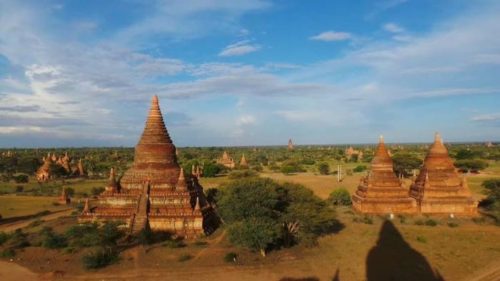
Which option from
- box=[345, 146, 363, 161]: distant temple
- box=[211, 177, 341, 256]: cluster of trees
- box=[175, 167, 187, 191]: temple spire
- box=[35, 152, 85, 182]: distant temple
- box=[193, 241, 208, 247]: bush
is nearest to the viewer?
box=[211, 177, 341, 256]: cluster of trees

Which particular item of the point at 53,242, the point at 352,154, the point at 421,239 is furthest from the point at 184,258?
the point at 352,154

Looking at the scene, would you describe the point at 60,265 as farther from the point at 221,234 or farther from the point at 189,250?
the point at 221,234

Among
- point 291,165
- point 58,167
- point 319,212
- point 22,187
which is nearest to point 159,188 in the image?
point 319,212

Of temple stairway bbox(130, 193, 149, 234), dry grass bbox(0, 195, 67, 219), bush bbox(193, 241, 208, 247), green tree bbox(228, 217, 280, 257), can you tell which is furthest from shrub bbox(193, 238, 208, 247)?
dry grass bbox(0, 195, 67, 219)

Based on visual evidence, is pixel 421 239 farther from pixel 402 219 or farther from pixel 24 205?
pixel 24 205

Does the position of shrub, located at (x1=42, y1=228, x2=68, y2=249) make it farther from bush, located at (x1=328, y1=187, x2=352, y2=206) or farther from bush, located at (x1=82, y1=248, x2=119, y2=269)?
bush, located at (x1=328, y1=187, x2=352, y2=206)

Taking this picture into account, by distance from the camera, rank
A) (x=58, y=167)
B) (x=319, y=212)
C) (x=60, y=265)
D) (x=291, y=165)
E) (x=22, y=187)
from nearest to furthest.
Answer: (x=60, y=265), (x=319, y=212), (x=22, y=187), (x=58, y=167), (x=291, y=165)

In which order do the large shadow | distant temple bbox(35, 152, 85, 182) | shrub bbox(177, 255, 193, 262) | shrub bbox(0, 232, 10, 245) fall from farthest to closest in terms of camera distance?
distant temple bbox(35, 152, 85, 182), shrub bbox(0, 232, 10, 245), shrub bbox(177, 255, 193, 262), the large shadow
